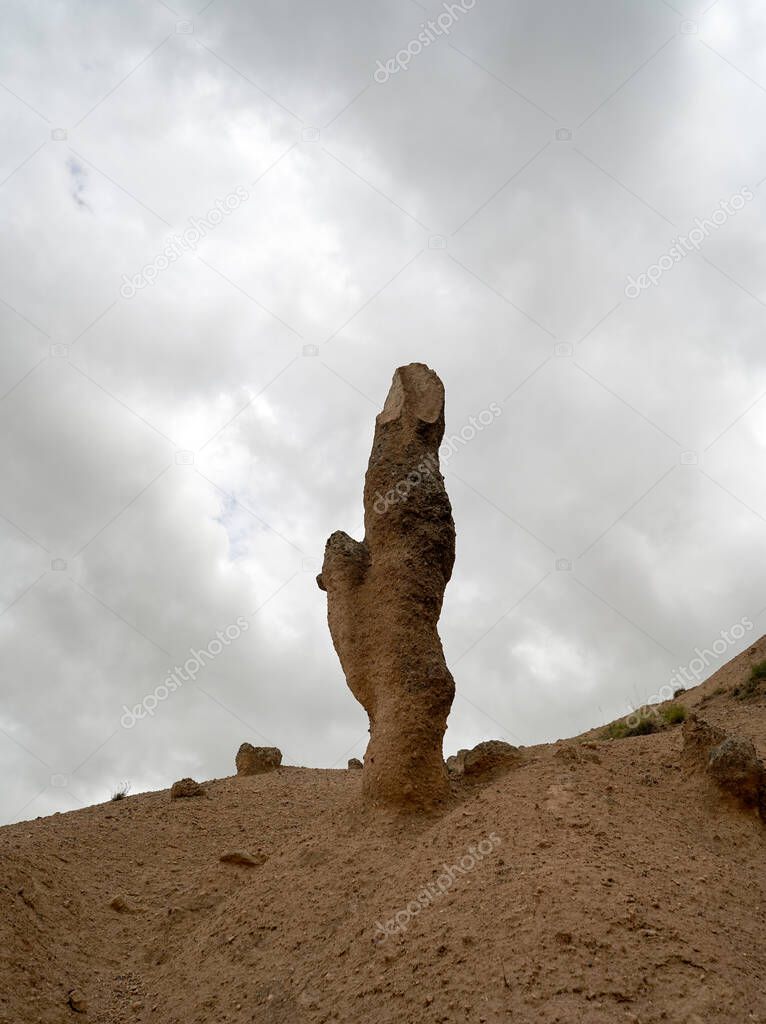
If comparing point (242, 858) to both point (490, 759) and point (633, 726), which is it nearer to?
point (490, 759)

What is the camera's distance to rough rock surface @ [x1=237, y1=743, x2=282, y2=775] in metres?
15.6

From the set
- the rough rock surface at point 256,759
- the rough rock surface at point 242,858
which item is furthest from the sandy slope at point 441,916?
the rough rock surface at point 256,759

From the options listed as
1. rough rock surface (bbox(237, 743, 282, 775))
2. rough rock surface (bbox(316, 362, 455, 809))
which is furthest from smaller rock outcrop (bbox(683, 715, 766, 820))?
rough rock surface (bbox(237, 743, 282, 775))

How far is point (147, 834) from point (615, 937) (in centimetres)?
791

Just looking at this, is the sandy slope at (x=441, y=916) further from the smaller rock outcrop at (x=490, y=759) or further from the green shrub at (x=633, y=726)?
the green shrub at (x=633, y=726)

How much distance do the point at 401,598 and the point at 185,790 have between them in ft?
21.9

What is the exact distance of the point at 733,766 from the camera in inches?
328

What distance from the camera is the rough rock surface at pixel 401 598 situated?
336 inches

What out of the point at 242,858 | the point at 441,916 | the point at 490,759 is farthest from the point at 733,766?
the point at 242,858

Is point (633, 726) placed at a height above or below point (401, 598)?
above

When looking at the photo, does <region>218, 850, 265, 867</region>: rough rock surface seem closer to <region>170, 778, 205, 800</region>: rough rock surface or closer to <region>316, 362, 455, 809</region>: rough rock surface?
<region>316, 362, 455, 809</region>: rough rock surface

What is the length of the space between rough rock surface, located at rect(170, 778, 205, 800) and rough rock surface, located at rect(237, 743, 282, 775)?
2.20 m

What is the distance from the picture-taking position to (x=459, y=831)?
24.1 ft

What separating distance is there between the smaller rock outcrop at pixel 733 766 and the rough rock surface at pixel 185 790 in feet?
27.3
